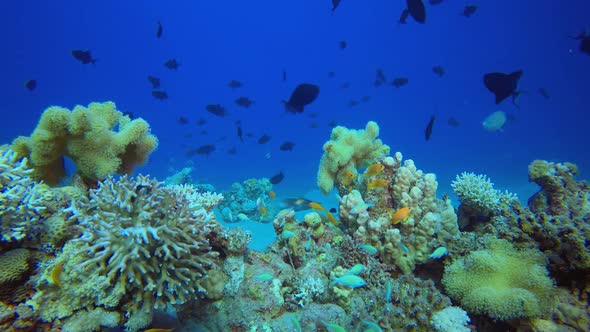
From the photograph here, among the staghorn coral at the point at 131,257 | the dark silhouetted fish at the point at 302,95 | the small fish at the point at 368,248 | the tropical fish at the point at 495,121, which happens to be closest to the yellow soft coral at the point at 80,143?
the staghorn coral at the point at 131,257

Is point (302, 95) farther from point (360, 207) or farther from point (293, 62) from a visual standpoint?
point (293, 62)

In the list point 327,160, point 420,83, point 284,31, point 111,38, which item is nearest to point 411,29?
point 420,83

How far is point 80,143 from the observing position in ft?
12.9

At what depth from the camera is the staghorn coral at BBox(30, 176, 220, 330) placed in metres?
2.31

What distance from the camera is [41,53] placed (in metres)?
83.4

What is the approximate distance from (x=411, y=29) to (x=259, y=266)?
11909 centimetres

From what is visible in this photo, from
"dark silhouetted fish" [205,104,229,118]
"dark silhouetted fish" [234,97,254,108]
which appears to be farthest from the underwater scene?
"dark silhouetted fish" [234,97,254,108]

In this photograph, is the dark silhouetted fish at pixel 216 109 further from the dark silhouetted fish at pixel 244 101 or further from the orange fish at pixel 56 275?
the orange fish at pixel 56 275

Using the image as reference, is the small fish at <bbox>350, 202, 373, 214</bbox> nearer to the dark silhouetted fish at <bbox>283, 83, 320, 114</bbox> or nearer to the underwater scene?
the underwater scene

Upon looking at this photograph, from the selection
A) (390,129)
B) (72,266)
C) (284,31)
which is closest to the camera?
(72,266)

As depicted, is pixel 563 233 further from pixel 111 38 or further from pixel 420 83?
pixel 111 38

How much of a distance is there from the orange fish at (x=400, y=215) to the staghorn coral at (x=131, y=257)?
272cm

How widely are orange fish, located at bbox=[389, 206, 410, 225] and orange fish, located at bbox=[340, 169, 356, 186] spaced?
48.7 inches

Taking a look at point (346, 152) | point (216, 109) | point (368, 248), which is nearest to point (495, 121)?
point (346, 152)
